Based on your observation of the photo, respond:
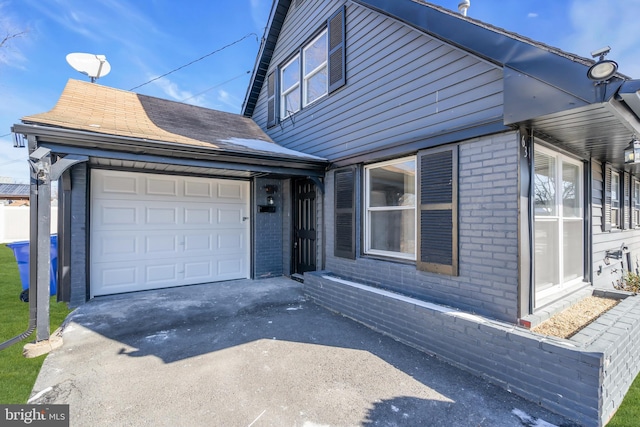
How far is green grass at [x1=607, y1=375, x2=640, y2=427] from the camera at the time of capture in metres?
2.35

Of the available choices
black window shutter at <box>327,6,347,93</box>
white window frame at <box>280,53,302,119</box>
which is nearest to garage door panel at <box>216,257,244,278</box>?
white window frame at <box>280,53,302,119</box>

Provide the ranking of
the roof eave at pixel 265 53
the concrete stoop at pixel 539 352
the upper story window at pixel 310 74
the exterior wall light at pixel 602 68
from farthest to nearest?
the roof eave at pixel 265 53, the upper story window at pixel 310 74, the concrete stoop at pixel 539 352, the exterior wall light at pixel 602 68

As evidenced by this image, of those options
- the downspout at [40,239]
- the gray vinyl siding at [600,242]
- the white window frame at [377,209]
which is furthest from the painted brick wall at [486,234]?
the downspout at [40,239]

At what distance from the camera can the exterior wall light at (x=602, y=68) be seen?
2.17 m

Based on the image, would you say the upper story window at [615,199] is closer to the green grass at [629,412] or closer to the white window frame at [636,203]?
the white window frame at [636,203]

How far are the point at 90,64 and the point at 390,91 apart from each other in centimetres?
676

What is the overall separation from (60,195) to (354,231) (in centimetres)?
519

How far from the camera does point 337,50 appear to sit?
5609mm

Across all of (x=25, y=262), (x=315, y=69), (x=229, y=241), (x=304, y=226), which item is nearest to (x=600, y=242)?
(x=304, y=226)

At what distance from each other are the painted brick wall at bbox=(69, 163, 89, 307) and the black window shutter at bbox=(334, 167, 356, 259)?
4.37 metres

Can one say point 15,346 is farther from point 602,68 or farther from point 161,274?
point 602,68

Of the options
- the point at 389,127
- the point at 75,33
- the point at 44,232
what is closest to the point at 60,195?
the point at 44,232

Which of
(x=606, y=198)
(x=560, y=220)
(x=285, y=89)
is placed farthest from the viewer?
(x=285, y=89)

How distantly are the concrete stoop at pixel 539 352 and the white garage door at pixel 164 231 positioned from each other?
4284 mm
